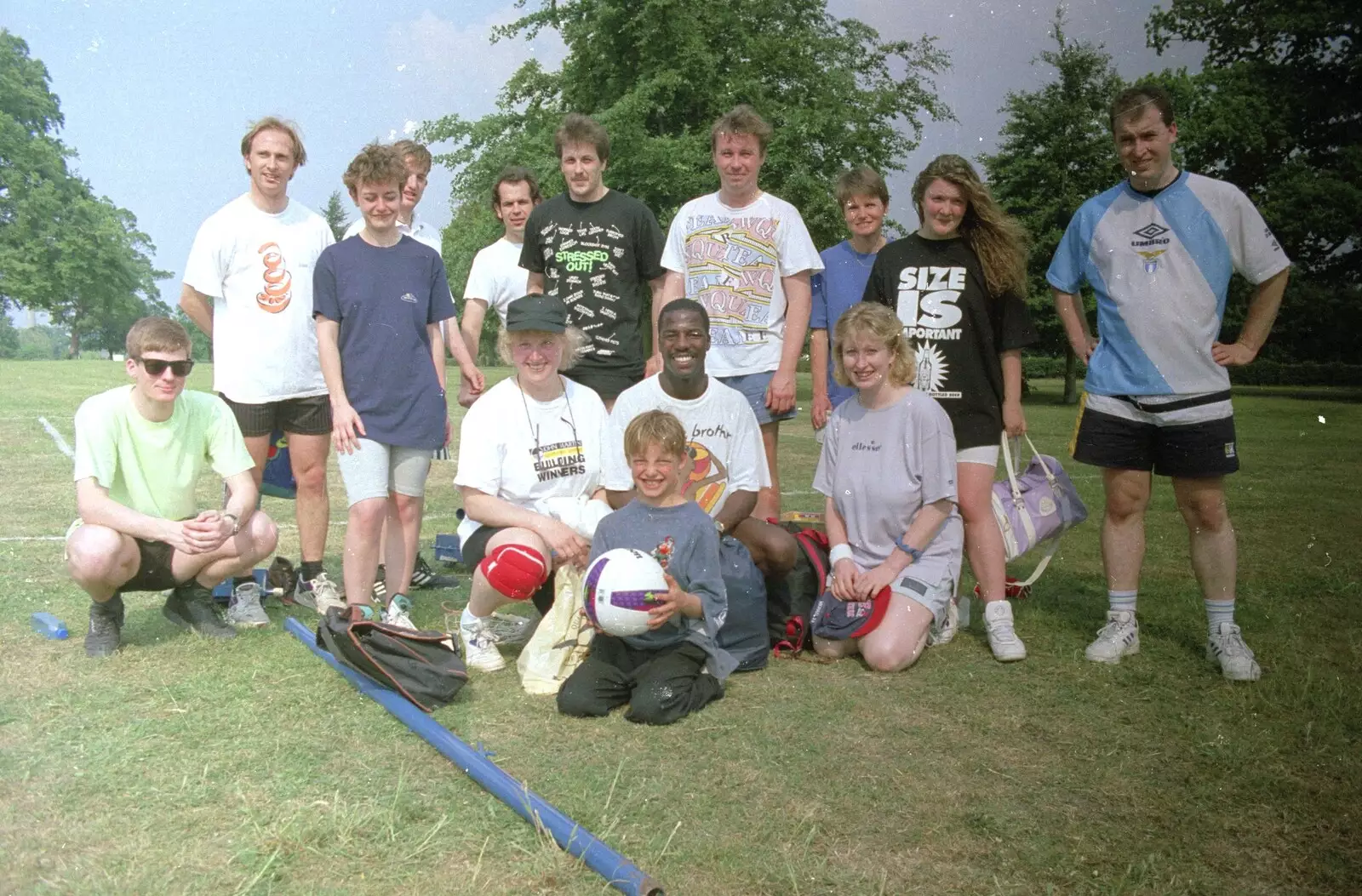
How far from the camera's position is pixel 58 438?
12.2 meters

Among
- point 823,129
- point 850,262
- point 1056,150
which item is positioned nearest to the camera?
point 850,262

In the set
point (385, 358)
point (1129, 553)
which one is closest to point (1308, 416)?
point (1129, 553)

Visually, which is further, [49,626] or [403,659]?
[49,626]

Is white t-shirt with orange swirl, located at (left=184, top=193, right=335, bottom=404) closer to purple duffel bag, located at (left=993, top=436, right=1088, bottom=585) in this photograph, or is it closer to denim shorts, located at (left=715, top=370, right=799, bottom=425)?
denim shorts, located at (left=715, top=370, right=799, bottom=425)

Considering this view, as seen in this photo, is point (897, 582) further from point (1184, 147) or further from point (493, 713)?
point (1184, 147)

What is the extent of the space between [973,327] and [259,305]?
303 cm

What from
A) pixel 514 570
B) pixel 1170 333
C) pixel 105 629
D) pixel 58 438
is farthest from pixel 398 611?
pixel 58 438

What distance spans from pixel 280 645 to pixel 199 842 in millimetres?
1822

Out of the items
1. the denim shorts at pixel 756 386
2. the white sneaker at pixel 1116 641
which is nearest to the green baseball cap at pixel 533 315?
the denim shorts at pixel 756 386

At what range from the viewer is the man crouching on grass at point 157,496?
4008 mm

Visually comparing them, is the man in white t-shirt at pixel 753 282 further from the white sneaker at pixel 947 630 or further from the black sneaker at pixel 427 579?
the black sneaker at pixel 427 579

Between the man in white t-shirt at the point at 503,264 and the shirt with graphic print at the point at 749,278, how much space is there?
4.30 feet

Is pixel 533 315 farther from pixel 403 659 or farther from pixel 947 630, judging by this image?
pixel 947 630

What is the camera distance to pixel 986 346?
4.39 meters
